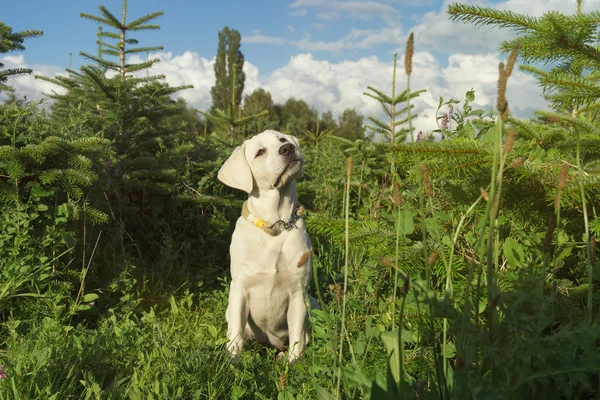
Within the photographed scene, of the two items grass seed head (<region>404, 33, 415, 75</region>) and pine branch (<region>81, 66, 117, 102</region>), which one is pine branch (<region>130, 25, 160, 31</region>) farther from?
grass seed head (<region>404, 33, 415, 75</region>)

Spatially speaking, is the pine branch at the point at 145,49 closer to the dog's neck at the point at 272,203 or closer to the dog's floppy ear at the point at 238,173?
the dog's floppy ear at the point at 238,173

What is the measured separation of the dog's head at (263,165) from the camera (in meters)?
3.41

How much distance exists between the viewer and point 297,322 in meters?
3.33

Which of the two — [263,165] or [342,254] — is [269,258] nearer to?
[263,165]

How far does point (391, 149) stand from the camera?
227 cm

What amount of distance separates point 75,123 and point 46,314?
5.14 ft

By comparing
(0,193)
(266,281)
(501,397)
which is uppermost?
(0,193)

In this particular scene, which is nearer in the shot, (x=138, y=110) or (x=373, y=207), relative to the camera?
(x=373, y=207)

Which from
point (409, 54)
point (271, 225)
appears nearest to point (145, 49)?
point (271, 225)

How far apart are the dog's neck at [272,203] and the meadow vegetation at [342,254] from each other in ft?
0.81

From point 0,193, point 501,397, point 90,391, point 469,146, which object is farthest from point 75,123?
point 501,397

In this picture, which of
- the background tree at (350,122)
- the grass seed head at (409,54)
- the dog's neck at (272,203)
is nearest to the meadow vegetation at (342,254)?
the grass seed head at (409,54)

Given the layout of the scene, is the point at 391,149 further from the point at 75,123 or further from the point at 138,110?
the point at 138,110

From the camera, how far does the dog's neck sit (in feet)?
11.3
